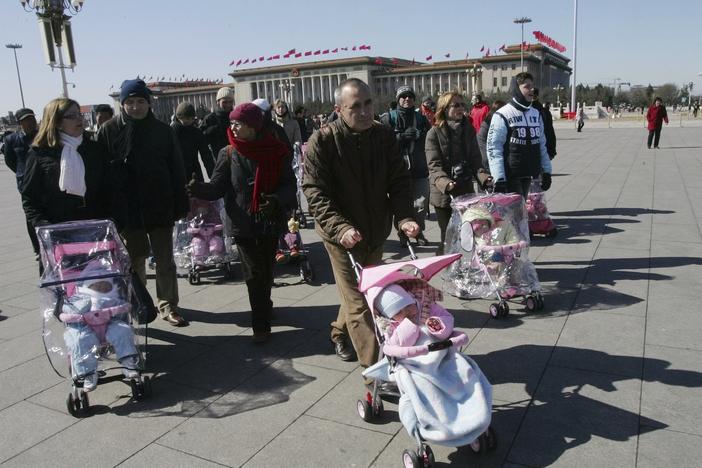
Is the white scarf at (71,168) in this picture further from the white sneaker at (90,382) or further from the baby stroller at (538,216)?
the baby stroller at (538,216)

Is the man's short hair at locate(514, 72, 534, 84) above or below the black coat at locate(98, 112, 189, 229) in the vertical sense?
above

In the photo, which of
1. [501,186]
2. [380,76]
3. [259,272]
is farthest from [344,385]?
[380,76]

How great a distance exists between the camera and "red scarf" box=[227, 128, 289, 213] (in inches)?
174

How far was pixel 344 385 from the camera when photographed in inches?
152

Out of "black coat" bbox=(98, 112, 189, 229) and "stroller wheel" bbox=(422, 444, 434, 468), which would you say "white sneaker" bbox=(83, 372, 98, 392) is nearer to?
"black coat" bbox=(98, 112, 189, 229)

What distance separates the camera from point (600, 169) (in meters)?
15.4

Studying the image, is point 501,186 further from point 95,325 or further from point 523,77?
point 95,325

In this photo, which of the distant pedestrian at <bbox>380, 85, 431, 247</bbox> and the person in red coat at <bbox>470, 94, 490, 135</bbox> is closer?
the distant pedestrian at <bbox>380, 85, 431, 247</bbox>

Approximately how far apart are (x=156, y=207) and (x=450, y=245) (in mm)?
2733

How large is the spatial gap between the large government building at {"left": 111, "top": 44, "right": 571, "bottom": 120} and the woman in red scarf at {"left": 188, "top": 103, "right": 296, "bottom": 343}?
99092mm

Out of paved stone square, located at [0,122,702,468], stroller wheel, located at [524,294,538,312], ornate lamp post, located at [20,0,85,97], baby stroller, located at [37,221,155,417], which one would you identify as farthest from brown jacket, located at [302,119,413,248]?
ornate lamp post, located at [20,0,85,97]

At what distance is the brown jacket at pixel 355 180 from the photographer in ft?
12.0

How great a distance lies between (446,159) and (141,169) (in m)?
2.95

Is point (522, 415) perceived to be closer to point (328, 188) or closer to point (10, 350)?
point (328, 188)
